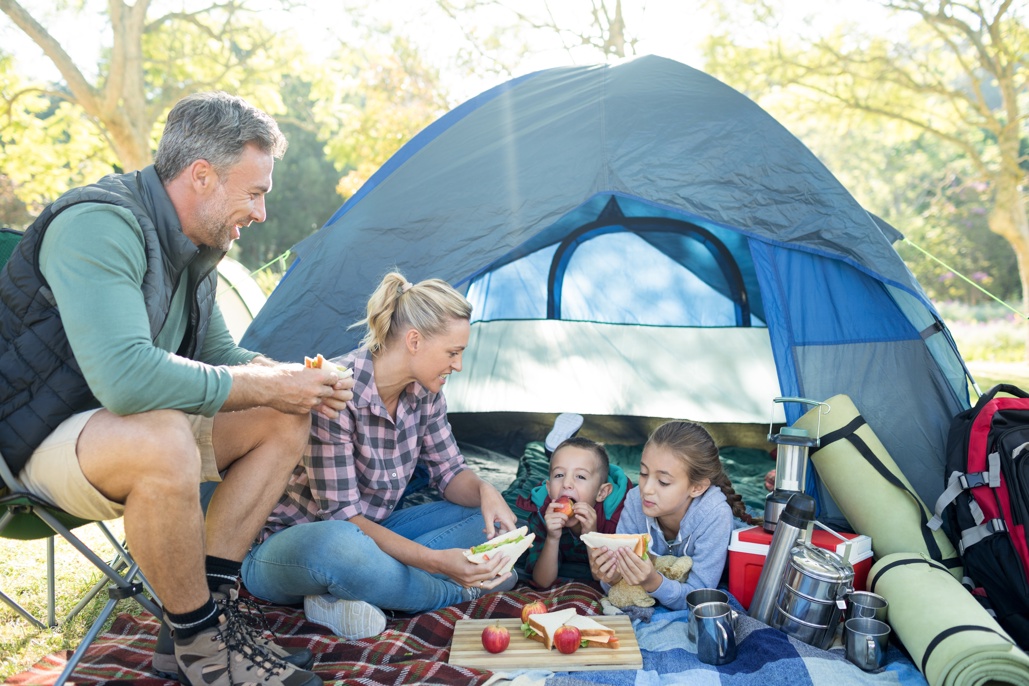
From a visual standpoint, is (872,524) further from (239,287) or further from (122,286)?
(239,287)

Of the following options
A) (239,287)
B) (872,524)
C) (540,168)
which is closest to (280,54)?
(239,287)

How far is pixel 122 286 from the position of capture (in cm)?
191

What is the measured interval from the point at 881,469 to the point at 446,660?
1.55 metres

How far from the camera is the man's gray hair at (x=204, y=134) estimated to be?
2.14 meters

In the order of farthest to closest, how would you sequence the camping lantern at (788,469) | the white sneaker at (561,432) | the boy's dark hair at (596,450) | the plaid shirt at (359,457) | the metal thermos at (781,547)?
the white sneaker at (561,432), the boy's dark hair at (596,450), the camping lantern at (788,469), the plaid shirt at (359,457), the metal thermos at (781,547)

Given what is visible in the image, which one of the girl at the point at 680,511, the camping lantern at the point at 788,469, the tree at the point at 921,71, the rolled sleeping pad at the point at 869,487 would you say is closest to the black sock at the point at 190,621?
the girl at the point at 680,511

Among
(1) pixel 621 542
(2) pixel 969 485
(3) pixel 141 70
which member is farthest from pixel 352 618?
(3) pixel 141 70

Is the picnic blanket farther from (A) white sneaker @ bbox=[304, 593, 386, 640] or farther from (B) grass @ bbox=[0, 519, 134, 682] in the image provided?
(B) grass @ bbox=[0, 519, 134, 682]

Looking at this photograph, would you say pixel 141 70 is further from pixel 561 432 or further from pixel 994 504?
pixel 994 504

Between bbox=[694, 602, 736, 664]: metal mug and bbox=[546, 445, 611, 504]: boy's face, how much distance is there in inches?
29.2

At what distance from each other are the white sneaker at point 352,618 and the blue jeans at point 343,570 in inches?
1.0

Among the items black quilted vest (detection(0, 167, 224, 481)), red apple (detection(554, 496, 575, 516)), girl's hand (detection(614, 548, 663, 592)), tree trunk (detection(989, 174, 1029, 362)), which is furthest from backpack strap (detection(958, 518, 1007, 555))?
tree trunk (detection(989, 174, 1029, 362))

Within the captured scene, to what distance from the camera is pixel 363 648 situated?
231 centimetres

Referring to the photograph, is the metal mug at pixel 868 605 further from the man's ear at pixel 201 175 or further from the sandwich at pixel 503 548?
the man's ear at pixel 201 175
